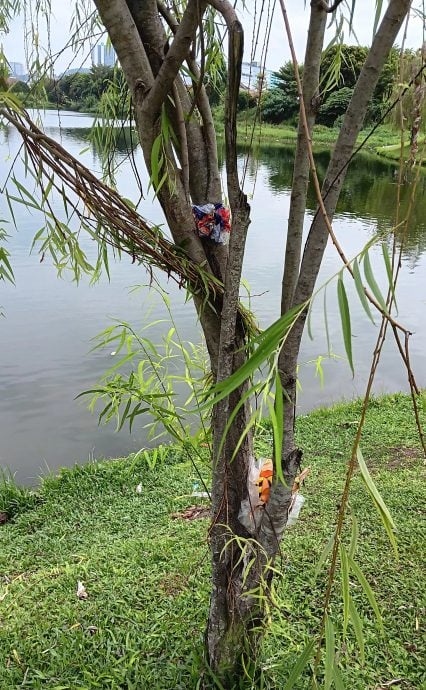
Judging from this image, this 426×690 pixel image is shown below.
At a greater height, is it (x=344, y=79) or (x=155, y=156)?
(x=344, y=79)

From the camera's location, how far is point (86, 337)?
5449 millimetres

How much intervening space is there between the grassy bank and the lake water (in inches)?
29.0

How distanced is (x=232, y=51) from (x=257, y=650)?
1.27 meters

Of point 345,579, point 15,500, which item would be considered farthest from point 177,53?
point 15,500

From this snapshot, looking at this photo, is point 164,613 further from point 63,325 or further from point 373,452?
point 63,325

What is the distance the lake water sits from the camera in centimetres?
392

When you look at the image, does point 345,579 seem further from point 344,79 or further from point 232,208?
point 344,79

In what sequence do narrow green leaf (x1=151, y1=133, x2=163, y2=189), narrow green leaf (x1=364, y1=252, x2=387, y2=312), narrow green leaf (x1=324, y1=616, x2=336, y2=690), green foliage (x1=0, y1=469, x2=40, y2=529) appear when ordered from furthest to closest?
green foliage (x1=0, y1=469, x2=40, y2=529), narrow green leaf (x1=151, y1=133, x2=163, y2=189), narrow green leaf (x1=324, y1=616, x2=336, y2=690), narrow green leaf (x1=364, y1=252, x2=387, y2=312)

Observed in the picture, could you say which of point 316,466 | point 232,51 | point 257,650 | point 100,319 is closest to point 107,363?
point 100,319

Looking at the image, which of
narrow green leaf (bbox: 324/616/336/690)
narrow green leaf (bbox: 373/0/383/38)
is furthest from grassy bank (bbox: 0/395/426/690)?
narrow green leaf (bbox: 373/0/383/38)

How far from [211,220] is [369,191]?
14.2 meters

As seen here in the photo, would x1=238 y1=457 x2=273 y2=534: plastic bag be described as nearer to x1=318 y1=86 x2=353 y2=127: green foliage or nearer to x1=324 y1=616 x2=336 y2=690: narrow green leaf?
x1=324 y1=616 x2=336 y2=690: narrow green leaf

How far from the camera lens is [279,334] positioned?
633 millimetres

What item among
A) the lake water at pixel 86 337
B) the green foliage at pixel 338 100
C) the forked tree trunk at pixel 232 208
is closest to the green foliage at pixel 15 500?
the lake water at pixel 86 337
